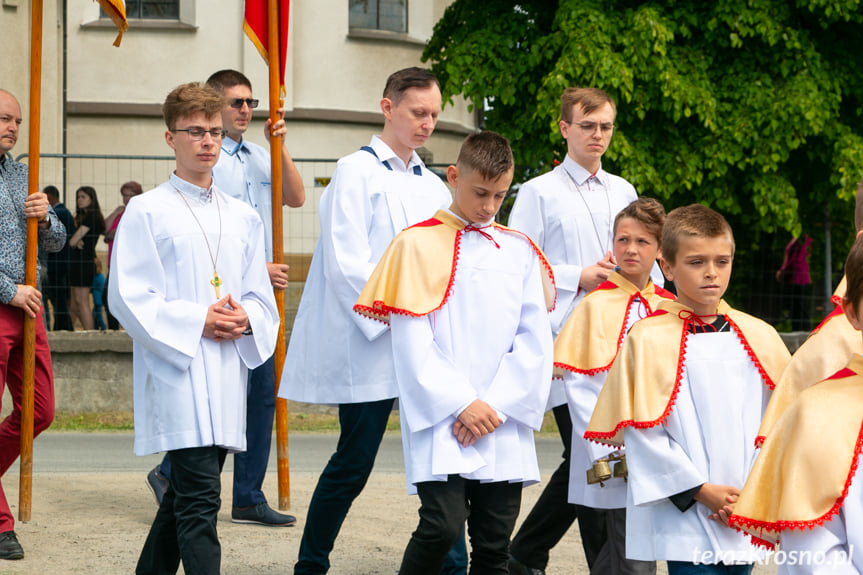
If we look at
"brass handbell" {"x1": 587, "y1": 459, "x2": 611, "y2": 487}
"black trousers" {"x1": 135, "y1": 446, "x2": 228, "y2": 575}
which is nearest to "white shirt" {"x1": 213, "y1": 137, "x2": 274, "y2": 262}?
"black trousers" {"x1": 135, "y1": 446, "x2": 228, "y2": 575}

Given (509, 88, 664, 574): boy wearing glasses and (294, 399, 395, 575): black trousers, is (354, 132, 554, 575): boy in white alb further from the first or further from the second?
(509, 88, 664, 574): boy wearing glasses

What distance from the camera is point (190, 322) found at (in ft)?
15.5

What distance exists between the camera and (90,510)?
6.86m

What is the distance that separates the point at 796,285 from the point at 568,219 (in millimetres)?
8925

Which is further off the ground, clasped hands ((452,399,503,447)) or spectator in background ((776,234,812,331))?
spectator in background ((776,234,812,331))

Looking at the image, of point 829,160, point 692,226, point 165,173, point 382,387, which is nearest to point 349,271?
point 382,387

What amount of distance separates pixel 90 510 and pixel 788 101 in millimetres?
9278

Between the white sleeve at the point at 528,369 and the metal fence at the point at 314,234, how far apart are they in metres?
7.98

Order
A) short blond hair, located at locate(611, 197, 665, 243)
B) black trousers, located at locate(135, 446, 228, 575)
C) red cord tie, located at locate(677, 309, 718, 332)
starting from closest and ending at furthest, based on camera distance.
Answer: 1. red cord tie, located at locate(677, 309, 718, 332)
2. black trousers, located at locate(135, 446, 228, 575)
3. short blond hair, located at locate(611, 197, 665, 243)

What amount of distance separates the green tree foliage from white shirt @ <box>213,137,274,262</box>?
668cm

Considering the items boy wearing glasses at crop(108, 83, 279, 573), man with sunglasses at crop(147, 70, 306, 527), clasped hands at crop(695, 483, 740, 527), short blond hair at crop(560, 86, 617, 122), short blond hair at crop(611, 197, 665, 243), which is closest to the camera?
clasped hands at crop(695, 483, 740, 527)

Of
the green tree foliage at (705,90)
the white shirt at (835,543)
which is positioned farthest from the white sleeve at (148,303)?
the green tree foliage at (705,90)

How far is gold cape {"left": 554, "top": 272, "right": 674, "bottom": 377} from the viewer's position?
4.83m

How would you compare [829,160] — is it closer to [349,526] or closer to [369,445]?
[349,526]
